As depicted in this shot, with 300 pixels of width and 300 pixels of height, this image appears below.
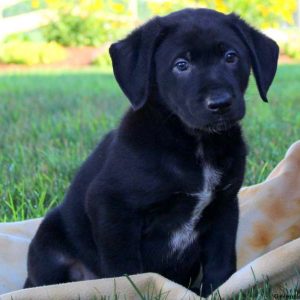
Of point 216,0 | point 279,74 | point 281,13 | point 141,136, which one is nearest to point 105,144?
point 141,136

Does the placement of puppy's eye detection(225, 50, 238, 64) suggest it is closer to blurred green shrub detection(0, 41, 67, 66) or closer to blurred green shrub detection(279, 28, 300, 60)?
blurred green shrub detection(0, 41, 67, 66)

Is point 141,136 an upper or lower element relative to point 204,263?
upper

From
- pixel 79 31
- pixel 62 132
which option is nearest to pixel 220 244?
pixel 62 132

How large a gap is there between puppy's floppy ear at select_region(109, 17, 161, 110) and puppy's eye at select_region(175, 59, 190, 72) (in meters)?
0.11

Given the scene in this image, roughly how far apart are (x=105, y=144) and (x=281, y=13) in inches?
648

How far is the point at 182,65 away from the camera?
2.68m

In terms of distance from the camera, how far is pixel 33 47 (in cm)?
1612

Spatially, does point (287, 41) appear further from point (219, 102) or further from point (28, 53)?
point (219, 102)

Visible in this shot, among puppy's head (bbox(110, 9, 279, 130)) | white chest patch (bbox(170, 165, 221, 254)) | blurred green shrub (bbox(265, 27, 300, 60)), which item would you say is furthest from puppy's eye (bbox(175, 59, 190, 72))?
Answer: blurred green shrub (bbox(265, 27, 300, 60))

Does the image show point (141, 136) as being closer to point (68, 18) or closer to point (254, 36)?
point (254, 36)

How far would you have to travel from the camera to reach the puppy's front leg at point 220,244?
2.80m

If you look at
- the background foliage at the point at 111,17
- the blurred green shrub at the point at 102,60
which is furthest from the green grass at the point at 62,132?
the background foliage at the point at 111,17

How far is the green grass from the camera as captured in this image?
4.01 meters

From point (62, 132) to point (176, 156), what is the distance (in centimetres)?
350
